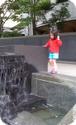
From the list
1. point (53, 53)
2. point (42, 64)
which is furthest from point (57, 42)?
point (42, 64)

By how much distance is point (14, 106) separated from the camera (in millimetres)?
9508

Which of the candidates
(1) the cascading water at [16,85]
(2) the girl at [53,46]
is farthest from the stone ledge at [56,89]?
(2) the girl at [53,46]

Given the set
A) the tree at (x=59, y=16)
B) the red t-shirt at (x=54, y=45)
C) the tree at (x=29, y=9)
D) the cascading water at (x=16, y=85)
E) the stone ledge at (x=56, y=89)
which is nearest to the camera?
the stone ledge at (x=56, y=89)

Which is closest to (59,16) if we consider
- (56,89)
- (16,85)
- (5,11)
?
(5,11)

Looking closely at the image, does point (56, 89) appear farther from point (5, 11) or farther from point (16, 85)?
point (5, 11)

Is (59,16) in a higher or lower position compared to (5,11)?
lower

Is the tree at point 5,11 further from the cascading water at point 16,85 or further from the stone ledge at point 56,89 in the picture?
the stone ledge at point 56,89

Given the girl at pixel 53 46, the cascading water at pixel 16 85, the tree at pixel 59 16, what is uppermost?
the tree at pixel 59 16

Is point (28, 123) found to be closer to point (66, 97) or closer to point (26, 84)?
point (66, 97)

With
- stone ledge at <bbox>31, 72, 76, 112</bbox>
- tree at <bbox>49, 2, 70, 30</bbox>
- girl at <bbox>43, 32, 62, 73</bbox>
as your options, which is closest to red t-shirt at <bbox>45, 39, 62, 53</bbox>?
girl at <bbox>43, 32, 62, 73</bbox>

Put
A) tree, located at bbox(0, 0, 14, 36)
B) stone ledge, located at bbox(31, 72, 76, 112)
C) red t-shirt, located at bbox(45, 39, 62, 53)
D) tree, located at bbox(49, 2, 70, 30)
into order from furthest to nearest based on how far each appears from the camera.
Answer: tree, located at bbox(0, 0, 14, 36) → tree, located at bbox(49, 2, 70, 30) → red t-shirt, located at bbox(45, 39, 62, 53) → stone ledge, located at bbox(31, 72, 76, 112)

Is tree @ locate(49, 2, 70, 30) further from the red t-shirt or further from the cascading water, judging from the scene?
the cascading water

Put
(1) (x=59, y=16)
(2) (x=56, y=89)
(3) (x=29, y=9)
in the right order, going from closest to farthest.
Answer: (2) (x=56, y=89) < (3) (x=29, y=9) < (1) (x=59, y=16)

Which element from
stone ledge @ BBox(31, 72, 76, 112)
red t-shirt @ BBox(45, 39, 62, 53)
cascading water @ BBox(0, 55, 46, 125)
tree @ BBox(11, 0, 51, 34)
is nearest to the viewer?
stone ledge @ BBox(31, 72, 76, 112)
